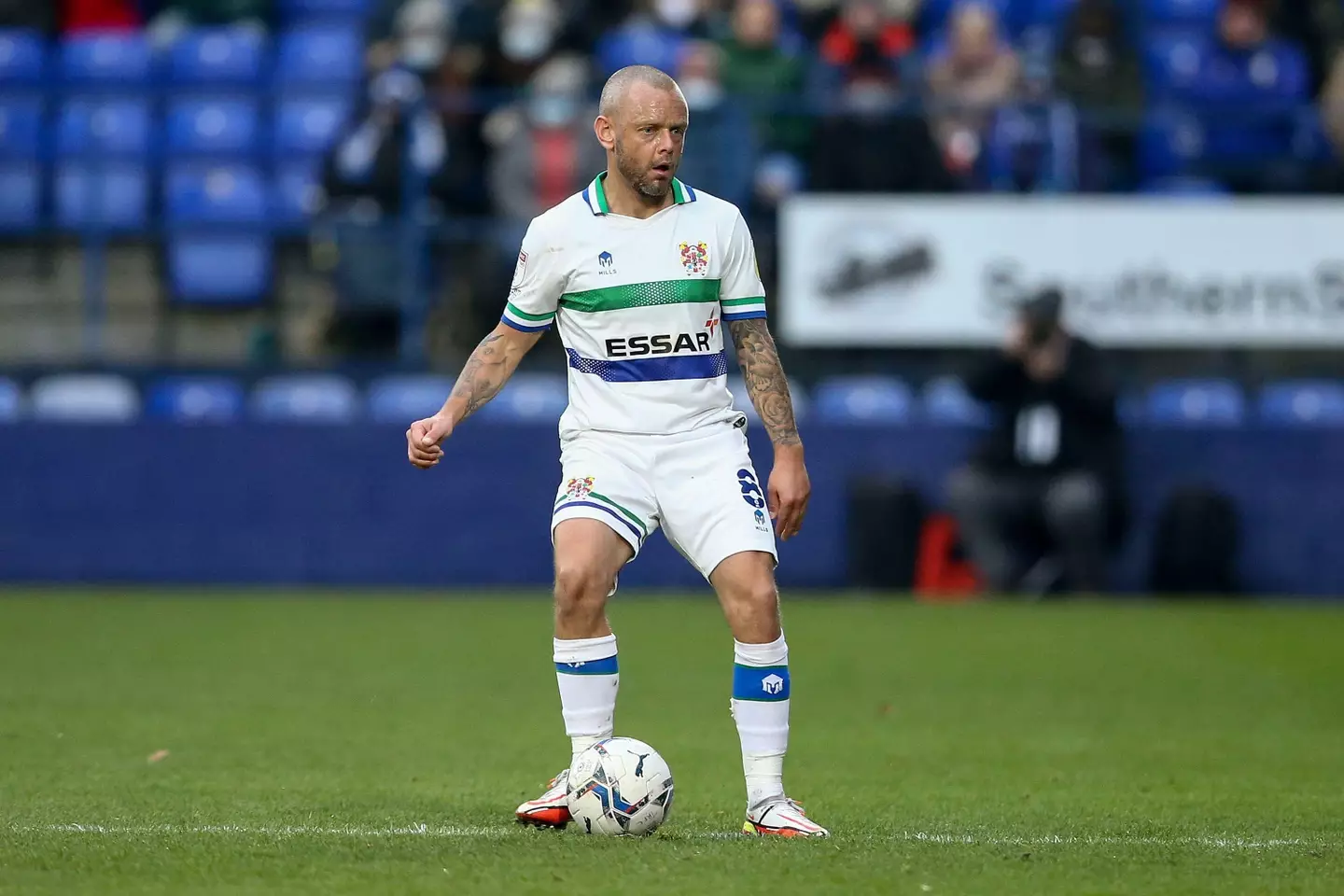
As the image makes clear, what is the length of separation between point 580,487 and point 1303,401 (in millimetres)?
10204

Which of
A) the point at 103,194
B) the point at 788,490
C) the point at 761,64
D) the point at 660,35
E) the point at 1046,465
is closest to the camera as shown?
the point at 788,490

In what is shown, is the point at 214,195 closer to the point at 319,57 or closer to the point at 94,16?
the point at 319,57

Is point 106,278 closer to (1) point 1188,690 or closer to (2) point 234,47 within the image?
(2) point 234,47

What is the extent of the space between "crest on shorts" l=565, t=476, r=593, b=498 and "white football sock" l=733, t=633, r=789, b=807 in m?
0.61

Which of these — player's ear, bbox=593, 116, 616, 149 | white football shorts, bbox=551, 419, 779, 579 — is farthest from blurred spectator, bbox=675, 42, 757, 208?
white football shorts, bbox=551, 419, 779, 579

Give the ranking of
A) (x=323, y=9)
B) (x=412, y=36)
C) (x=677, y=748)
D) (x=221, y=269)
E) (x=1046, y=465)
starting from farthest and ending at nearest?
(x=323, y=9)
(x=412, y=36)
(x=221, y=269)
(x=1046, y=465)
(x=677, y=748)

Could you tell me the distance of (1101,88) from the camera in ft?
51.1

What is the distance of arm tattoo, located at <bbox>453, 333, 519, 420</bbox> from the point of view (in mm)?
6098

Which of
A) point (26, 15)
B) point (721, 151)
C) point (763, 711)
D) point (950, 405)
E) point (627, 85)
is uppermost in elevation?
point (26, 15)

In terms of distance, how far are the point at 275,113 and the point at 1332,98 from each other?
26.3 feet

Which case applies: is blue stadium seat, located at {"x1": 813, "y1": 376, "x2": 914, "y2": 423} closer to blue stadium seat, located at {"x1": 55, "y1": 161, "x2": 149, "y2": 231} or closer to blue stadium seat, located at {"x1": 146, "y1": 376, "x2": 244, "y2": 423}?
blue stadium seat, located at {"x1": 146, "y1": 376, "x2": 244, "y2": 423}

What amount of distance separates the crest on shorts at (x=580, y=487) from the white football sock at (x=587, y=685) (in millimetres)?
409

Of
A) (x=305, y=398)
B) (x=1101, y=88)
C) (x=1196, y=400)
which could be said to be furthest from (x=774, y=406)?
(x=1101, y=88)

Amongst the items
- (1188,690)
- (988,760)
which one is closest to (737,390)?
(1188,690)
